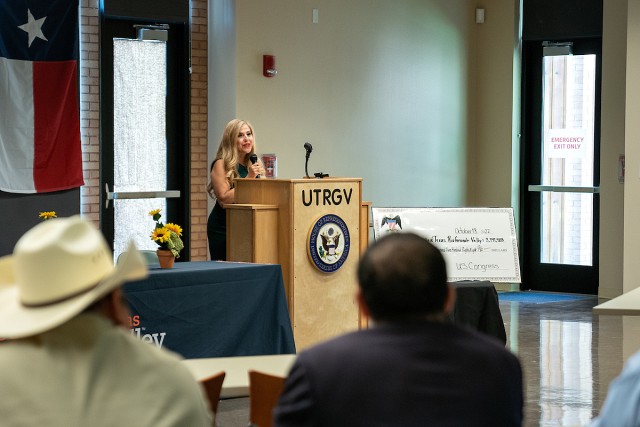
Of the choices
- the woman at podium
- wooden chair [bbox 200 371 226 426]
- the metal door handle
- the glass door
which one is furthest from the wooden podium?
the glass door

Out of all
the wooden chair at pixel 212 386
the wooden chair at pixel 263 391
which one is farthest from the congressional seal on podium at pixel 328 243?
the wooden chair at pixel 212 386

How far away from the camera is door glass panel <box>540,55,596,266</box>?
37.2 ft

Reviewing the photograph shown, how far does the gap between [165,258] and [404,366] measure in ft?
14.1

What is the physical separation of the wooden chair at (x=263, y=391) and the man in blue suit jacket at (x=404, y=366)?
1.29m

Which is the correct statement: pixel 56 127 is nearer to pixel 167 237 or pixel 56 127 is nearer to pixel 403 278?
pixel 167 237

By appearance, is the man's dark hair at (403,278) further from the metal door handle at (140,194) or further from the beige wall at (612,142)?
the beige wall at (612,142)

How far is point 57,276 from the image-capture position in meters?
2.04

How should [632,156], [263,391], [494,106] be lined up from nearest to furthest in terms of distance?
[263,391]
[632,156]
[494,106]

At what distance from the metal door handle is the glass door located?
4.11 m

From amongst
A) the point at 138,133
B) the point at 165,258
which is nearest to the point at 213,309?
the point at 165,258

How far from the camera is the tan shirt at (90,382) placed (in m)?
1.97

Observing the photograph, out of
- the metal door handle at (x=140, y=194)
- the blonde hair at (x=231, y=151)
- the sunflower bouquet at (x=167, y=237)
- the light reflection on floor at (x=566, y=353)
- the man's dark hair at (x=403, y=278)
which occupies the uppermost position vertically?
the blonde hair at (x=231, y=151)

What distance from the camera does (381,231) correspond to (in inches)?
316

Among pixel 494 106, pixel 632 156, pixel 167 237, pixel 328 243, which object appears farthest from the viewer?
pixel 494 106
